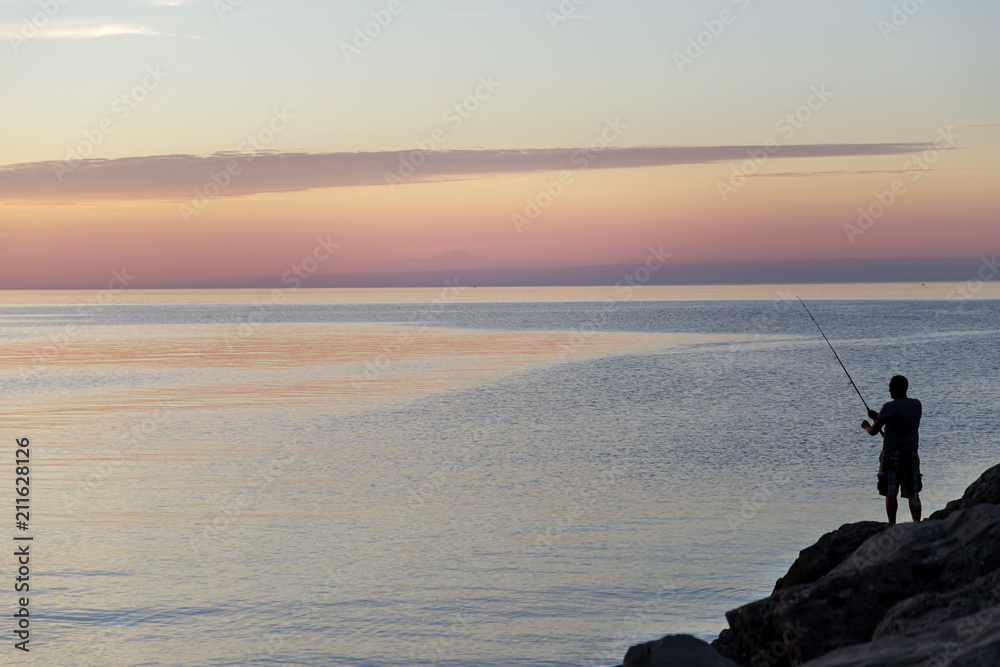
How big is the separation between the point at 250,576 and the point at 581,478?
6.75 m

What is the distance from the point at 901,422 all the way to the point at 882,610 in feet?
13.7

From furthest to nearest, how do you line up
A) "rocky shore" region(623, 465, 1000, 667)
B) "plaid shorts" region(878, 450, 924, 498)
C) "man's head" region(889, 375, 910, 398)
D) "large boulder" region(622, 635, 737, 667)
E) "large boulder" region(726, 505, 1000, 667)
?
"plaid shorts" region(878, 450, 924, 498) → "man's head" region(889, 375, 910, 398) → "large boulder" region(726, 505, 1000, 667) → "large boulder" region(622, 635, 737, 667) → "rocky shore" region(623, 465, 1000, 667)

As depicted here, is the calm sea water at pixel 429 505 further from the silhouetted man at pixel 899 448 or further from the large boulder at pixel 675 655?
the large boulder at pixel 675 655

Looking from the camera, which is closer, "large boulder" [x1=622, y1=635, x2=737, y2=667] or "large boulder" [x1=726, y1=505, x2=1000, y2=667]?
"large boulder" [x1=622, y1=635, x2=737, y2=667]

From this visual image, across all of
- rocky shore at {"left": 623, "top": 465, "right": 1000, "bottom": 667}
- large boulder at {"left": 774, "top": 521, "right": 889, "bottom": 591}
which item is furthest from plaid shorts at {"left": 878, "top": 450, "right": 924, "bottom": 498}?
rocky shore at {"left": 623, "top": 465, "right": 1000, "bottom": 667}

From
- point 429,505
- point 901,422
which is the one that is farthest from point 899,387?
point 429,505

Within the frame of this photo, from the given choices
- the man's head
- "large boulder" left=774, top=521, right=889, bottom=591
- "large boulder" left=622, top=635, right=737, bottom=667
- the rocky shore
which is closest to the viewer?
the rocky shore

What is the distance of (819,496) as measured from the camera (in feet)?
47.6

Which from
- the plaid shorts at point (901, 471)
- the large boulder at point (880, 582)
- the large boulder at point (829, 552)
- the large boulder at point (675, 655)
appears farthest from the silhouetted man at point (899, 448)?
the large boulder at point (675, 655)

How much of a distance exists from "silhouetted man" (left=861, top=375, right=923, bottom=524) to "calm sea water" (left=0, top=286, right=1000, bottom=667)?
149 cm

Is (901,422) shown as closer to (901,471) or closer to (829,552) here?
(901,471)

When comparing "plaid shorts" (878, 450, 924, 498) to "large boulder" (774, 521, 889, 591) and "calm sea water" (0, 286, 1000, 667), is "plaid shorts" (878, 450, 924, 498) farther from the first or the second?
"large boulder" (774, 521, 889, 591)

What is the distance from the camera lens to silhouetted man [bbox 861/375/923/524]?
33.8 feet

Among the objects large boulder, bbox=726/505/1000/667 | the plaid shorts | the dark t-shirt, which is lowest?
large boulder, bbox=726/505/1000/667
